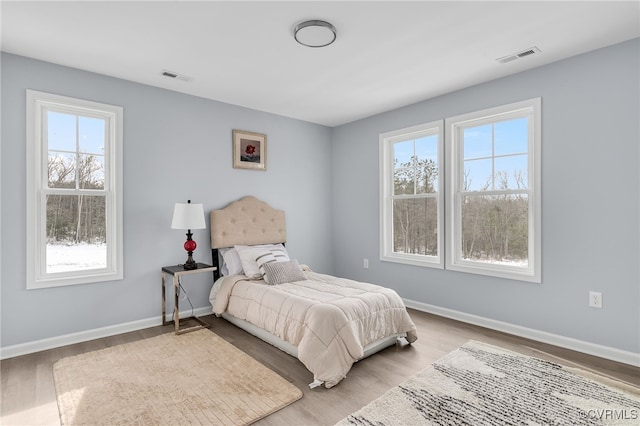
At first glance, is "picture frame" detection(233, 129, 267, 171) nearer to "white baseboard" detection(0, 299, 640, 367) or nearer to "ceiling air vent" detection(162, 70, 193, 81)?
"ceiling air vent" detection(162, 70, 193, 81)

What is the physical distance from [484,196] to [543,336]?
1484mm

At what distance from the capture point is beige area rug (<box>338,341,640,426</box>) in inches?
79.0

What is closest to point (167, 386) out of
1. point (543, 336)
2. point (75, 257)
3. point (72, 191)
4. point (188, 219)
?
point (188, 219)

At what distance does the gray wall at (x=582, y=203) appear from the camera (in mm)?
2742

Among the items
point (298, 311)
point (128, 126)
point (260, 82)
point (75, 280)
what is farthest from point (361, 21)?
point (75, 280)

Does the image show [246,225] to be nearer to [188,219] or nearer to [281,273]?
[188,219]

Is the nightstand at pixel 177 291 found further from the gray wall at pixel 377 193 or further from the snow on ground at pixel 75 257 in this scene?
the snow on ground at pixel 75 257

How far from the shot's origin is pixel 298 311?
2752 millimetres

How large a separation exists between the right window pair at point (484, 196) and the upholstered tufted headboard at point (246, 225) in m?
1.71

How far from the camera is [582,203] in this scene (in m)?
2.97

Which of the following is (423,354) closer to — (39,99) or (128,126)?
(128,126)

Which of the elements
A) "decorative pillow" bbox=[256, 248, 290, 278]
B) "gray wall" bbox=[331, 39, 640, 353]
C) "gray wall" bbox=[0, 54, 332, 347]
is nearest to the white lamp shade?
"gray wall" bbox=[0, 54, 332, 347]

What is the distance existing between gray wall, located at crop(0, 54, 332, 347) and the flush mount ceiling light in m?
1.92

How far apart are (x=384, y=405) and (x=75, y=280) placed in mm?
A: 3005
